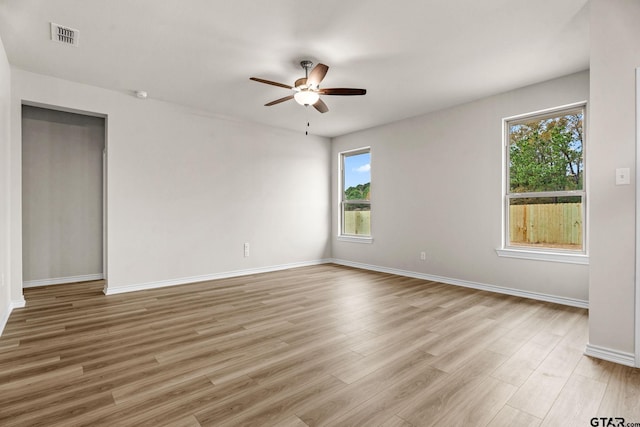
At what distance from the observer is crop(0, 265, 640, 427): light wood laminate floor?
173 centimetres

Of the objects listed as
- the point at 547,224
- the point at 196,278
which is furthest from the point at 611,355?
the point at 196,278

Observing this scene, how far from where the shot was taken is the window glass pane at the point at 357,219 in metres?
6.26

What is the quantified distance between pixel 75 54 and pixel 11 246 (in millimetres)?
2249

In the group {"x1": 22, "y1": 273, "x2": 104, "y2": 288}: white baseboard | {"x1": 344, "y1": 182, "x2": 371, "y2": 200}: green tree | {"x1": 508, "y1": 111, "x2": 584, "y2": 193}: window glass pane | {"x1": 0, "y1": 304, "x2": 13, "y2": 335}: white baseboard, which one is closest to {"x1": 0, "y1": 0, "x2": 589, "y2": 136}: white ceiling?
{"x1": 508, "y1": 111, "x2": 584, "y2": 193}: window glass pane

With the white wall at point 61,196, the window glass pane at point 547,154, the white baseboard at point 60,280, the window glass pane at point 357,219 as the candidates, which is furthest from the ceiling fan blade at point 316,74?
the white baseboard at point 60,280

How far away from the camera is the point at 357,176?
649cm

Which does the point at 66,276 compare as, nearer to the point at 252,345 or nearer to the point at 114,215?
the point at 114,215

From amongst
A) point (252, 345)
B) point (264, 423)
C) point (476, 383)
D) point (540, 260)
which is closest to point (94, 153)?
point (252, 345)

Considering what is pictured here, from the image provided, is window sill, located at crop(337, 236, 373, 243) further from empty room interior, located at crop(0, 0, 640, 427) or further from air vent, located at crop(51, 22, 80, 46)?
air vent, located at crop(51, 22, 80, 46)

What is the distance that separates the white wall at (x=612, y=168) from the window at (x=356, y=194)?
393 cm

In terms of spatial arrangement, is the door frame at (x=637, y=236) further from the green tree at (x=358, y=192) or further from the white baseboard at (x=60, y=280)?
the white baseboard at (x=60, y=280)

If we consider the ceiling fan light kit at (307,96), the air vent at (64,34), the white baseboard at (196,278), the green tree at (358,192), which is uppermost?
the air vent at (64,34)

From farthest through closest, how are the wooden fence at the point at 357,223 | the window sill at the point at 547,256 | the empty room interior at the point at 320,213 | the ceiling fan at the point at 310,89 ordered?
the wooden fence at the point at 357,223, the window sill at the point at 547,256, the ceiling fan at the point at 310,89, the empty room interior at the point at 320,213

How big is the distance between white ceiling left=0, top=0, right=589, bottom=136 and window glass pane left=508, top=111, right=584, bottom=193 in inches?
23.3
